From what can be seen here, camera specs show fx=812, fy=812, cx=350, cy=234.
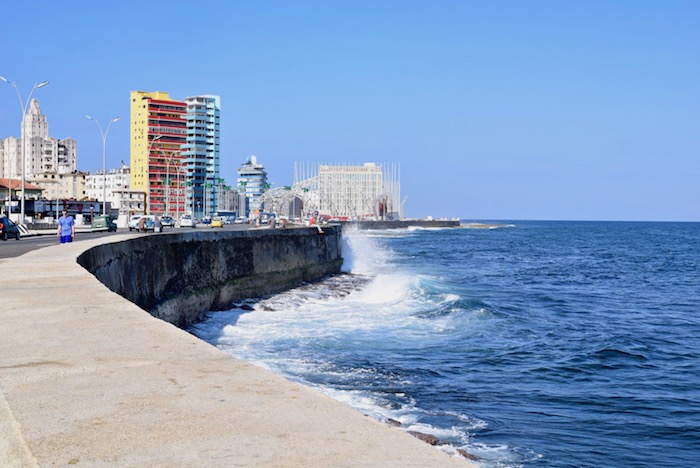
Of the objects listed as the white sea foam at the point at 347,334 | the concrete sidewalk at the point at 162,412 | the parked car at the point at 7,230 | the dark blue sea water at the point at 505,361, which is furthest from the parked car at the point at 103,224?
the concrete sidewalk at the point at 162,412

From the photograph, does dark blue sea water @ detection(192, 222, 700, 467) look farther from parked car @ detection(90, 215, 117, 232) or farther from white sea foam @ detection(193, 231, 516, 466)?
parked car @ detection(90, 215, 117, 232)

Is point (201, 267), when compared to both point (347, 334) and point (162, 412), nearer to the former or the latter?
point (347, 334)

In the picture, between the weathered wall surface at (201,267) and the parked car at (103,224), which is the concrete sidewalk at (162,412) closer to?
the weathered wall surface at (201,267)

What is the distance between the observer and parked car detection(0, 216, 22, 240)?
4014cm

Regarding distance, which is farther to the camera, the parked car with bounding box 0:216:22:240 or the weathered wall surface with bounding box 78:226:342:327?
the parked car with bounding box 0:216:22:240

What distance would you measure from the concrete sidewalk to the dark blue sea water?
198 inches

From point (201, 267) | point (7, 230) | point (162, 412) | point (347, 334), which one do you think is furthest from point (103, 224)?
point (162, 412)

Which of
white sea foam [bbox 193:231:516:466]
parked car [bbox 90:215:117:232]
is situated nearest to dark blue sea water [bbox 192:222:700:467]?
white sea foam [bbox 193:231:516:466]

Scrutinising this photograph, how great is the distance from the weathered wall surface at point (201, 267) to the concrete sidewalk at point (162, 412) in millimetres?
10785

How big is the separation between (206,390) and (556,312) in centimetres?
2625

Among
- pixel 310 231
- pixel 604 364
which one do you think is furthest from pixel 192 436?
pixel 310 231

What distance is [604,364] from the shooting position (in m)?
18.9

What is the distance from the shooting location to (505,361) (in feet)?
61.9

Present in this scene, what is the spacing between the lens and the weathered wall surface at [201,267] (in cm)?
2070
